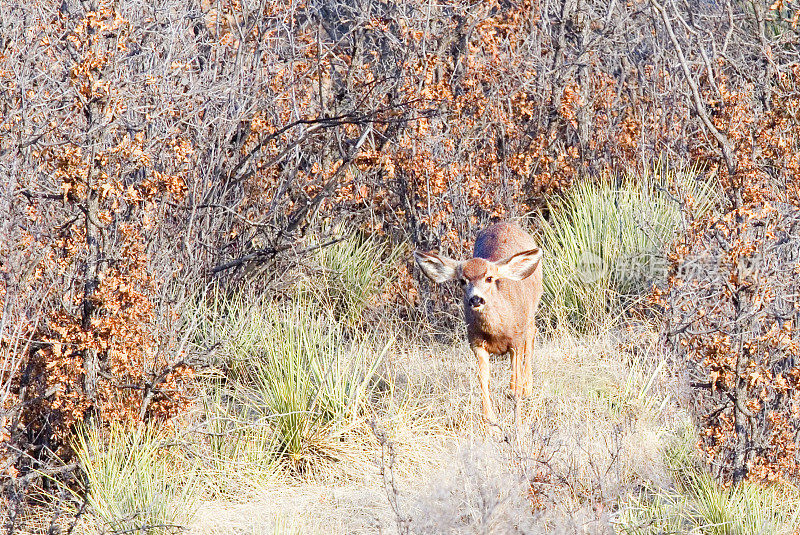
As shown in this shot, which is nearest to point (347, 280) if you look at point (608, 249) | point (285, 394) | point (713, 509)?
point (608, 249)

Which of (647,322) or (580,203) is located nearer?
(647,322)

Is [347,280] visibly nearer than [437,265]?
No

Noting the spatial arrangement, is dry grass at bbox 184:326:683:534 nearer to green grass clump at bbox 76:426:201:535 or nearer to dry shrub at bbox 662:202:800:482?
green grass clump at bbox 76:426:201:535

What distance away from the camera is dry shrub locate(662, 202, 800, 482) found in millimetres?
5492

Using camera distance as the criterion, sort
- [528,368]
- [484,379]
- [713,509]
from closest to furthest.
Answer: [713,509], [484,379], [528,368]

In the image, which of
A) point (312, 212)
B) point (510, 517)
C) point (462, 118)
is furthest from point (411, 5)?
point (510, 517)

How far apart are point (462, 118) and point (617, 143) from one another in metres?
1.72

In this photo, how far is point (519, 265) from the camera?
289 inches

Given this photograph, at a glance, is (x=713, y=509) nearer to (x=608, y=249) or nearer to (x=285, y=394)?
(x=285, y=394)

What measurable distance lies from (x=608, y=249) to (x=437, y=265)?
238 cm

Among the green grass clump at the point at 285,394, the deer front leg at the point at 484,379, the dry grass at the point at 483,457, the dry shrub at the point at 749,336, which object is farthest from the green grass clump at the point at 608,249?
the dry shrub at the point at 749,336

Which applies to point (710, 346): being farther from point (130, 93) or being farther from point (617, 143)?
point (617, 143)

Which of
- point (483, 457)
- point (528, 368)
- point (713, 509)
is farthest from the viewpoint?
point (528, 368)

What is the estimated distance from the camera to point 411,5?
9.41m
